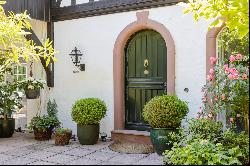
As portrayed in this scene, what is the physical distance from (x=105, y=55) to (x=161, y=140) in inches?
111

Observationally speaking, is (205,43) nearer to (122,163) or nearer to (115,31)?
(115,31)

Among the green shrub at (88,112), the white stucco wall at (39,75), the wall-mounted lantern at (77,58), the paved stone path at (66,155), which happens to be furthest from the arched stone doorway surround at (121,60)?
the white stucco wall at (39,75)

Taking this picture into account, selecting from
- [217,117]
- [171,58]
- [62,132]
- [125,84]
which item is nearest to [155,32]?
[171,58]

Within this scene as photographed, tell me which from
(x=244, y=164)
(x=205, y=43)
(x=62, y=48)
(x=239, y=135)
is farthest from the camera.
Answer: (x=62, y=48)

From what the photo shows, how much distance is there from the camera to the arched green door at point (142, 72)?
780cm

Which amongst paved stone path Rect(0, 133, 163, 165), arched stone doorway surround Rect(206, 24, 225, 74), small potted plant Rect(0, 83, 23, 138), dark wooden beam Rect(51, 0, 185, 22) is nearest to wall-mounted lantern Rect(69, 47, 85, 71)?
dark wooden beam Rect(51, 0, 185, 22)

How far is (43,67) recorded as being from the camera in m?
9.30

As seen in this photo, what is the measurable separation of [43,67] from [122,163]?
4321 millimetres

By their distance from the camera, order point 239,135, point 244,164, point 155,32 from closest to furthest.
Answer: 1. point 244,164
2. point 239,135
3. point 155,32

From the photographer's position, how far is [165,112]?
647 cm

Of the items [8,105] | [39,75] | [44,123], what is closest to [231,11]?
[44,123]

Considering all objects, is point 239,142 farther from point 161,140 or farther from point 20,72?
point 20,72

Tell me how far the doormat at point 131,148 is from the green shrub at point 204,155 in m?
1.12

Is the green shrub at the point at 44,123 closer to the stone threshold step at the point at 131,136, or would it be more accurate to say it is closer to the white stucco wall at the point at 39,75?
the white stucco wall at the point at 39,75
